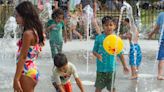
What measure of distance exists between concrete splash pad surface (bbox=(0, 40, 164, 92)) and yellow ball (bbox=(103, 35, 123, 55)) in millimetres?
1659

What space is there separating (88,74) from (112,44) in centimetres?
354

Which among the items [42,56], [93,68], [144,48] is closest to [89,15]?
[144,48]

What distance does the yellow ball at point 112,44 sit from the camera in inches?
261

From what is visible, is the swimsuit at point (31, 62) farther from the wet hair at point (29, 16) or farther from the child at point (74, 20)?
the child at point (74, 20)

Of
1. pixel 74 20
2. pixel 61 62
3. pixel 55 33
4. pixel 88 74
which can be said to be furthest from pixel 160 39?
pixel 74 20

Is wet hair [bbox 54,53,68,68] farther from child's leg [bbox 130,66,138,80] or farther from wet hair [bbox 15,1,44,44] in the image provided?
child's leg [bbox 130,66,138,80]

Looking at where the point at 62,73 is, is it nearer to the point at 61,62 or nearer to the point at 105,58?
the point at 61,62

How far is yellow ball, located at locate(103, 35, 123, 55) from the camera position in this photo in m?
6.62

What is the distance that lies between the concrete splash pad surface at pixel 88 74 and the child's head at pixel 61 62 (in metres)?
1.92

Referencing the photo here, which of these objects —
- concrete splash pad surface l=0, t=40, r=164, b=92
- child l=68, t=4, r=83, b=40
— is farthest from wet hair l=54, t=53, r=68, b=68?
child l=68, t=4, r=83, b=40

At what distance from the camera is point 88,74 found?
10.2 meters

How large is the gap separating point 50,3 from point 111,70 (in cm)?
1232

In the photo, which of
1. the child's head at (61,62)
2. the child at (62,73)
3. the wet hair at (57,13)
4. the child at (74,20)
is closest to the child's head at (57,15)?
the wet hair at (57,13)

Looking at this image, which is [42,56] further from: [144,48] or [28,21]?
[28,21]
